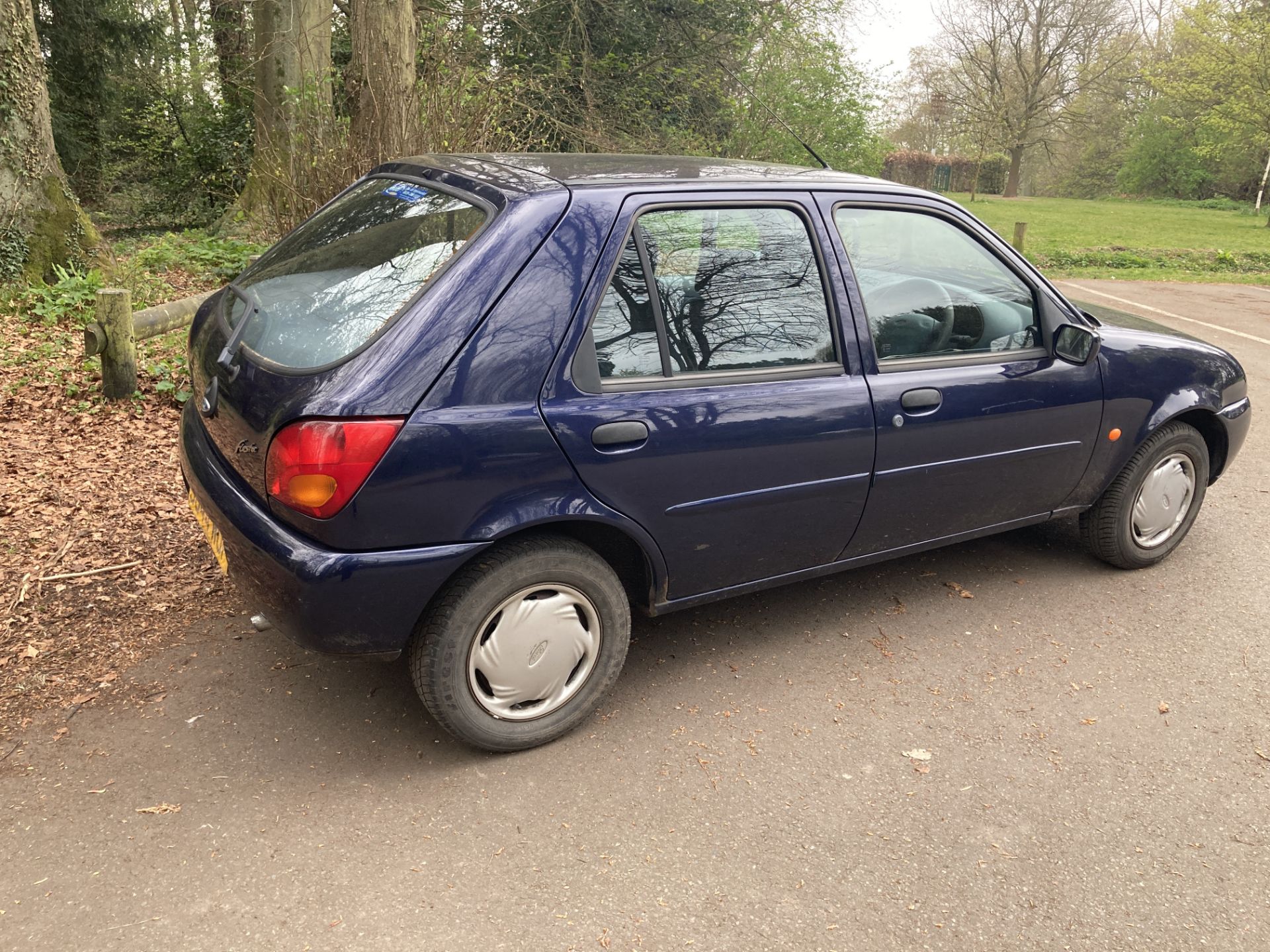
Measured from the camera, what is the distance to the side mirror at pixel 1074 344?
3.81 m

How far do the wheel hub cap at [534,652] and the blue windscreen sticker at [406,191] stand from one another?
4.50 feet

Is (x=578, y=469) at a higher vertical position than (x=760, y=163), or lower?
lower

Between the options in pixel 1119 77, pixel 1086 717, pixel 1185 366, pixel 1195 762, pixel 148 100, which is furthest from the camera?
pixel 1119 77

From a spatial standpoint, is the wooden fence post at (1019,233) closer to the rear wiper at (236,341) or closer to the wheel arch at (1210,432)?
the wheel arch at (1210,432)

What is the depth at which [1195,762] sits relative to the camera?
10.2 ft

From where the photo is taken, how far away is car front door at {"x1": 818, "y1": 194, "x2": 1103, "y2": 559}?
3.44m

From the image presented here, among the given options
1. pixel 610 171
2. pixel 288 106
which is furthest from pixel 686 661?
pixel 288 106

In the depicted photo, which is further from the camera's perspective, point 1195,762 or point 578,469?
point 1195,762

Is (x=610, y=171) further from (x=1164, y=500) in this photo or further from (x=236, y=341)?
(x=1164, y=500)

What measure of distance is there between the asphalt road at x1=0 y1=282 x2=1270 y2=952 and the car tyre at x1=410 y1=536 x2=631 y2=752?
0.46 ft

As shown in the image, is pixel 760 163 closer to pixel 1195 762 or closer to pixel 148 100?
pixel 1195 762

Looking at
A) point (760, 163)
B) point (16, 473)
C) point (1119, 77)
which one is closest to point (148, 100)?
point (16, 473)

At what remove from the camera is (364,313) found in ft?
9.16

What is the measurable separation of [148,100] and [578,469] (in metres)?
17.7
